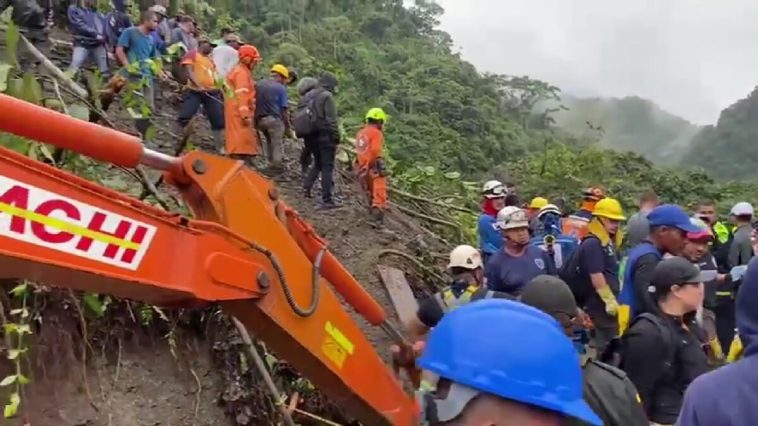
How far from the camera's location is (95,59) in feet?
29.2

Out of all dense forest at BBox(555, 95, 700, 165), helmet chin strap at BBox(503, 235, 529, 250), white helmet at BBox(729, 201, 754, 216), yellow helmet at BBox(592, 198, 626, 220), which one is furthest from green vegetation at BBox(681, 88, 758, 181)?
helmet chin strap at BBox(503, 235, 529, 250)

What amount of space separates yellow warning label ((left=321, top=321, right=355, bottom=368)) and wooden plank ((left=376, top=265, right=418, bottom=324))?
3.01 m

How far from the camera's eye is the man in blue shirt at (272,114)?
9383mm

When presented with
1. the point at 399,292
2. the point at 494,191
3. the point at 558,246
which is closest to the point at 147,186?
the point at 399,292

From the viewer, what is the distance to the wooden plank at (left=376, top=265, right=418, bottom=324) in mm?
6605

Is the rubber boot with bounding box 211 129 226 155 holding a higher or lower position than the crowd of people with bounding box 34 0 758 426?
lower

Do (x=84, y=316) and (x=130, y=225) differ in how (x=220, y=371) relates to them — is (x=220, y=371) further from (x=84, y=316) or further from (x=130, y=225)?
(x=130, y=225)

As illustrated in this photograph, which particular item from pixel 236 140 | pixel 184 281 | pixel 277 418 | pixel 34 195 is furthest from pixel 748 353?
pixel 236 140

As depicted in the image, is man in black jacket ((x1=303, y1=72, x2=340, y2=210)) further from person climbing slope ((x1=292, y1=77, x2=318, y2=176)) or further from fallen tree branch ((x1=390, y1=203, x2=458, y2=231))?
fallen tree branch ((x1=390, y1=203, x2=458, y2=231))

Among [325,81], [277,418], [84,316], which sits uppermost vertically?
[325,81]

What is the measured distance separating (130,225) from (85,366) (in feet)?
6.02

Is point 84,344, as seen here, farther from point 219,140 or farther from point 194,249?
point 219,140

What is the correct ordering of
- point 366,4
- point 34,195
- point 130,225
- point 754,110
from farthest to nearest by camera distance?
1. point 366,4
2. point 754,110
3. point 130,225
4. point 34,195

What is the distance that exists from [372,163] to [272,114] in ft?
4.17
